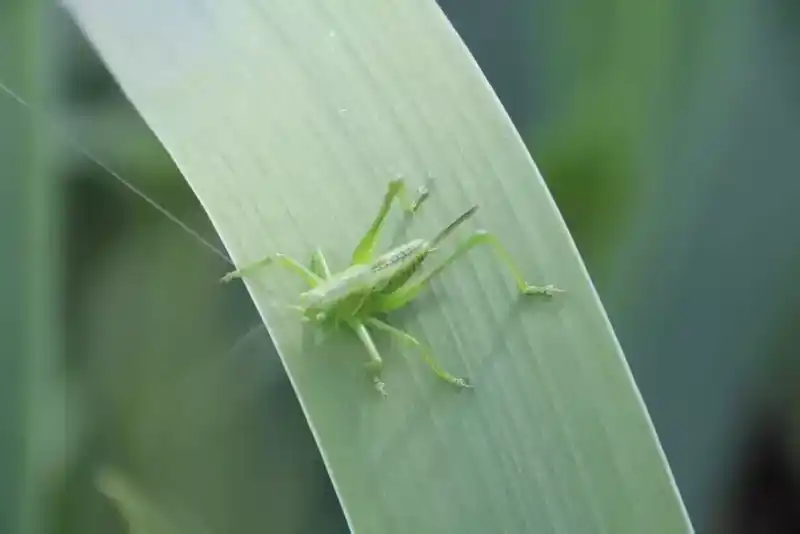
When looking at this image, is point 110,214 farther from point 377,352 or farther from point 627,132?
point 627,132

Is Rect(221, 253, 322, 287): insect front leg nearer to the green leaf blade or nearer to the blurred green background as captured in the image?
the green leaf blade

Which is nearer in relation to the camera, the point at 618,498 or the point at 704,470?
the point at 618,498

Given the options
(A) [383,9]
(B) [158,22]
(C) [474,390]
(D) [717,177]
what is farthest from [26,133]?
(D) [717,177]

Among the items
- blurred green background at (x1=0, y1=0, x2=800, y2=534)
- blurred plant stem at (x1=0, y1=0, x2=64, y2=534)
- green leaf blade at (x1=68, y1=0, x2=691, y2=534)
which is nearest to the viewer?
green leaf blade at (x1=68, y1=0, x2=691, y2=534)

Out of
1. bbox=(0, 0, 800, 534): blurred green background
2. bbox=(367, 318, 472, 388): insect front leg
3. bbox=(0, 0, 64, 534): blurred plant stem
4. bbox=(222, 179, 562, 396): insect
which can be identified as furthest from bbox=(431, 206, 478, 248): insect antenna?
bbox=(0, 0, 64, 534): blurred plant stem

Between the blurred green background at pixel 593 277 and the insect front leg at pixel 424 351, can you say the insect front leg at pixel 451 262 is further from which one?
the blurred green background at pixel 593 277
